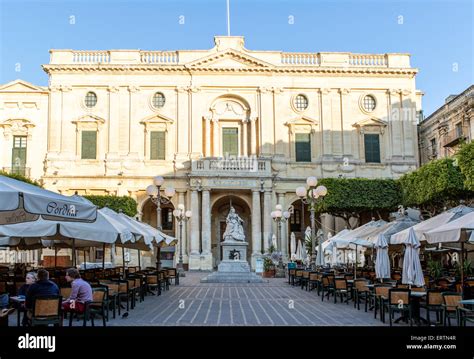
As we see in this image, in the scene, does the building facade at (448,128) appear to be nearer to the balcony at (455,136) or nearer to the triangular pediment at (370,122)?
the balcony at (455,136)

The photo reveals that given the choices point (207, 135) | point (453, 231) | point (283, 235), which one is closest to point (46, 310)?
point (453, 231)

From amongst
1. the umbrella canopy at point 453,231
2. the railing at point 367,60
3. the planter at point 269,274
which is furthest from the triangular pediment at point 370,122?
the umbrella canopy at point 453,231

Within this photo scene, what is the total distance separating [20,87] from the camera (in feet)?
135

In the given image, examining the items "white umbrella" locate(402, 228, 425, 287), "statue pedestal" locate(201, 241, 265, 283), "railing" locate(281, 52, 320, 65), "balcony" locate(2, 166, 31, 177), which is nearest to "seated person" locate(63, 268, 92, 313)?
"white umbrella" locate(402, 228, 425, 287)

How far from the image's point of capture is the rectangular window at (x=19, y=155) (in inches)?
1578

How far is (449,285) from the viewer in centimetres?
1406

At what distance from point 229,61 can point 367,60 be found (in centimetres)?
1068

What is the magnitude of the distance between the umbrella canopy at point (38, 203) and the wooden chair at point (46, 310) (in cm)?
130

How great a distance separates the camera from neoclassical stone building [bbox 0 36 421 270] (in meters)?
40.2

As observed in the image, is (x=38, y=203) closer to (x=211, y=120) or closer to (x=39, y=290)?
(x=39, y=290)

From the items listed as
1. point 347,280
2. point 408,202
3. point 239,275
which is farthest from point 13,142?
point 347,280

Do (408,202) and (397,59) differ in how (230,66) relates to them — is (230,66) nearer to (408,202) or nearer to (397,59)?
(397,59)

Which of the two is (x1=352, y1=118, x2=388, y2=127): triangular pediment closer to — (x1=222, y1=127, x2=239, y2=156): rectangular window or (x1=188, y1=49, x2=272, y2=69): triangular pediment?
(x1=188, y1=49, x2=272, y2=69): triangular pediment
